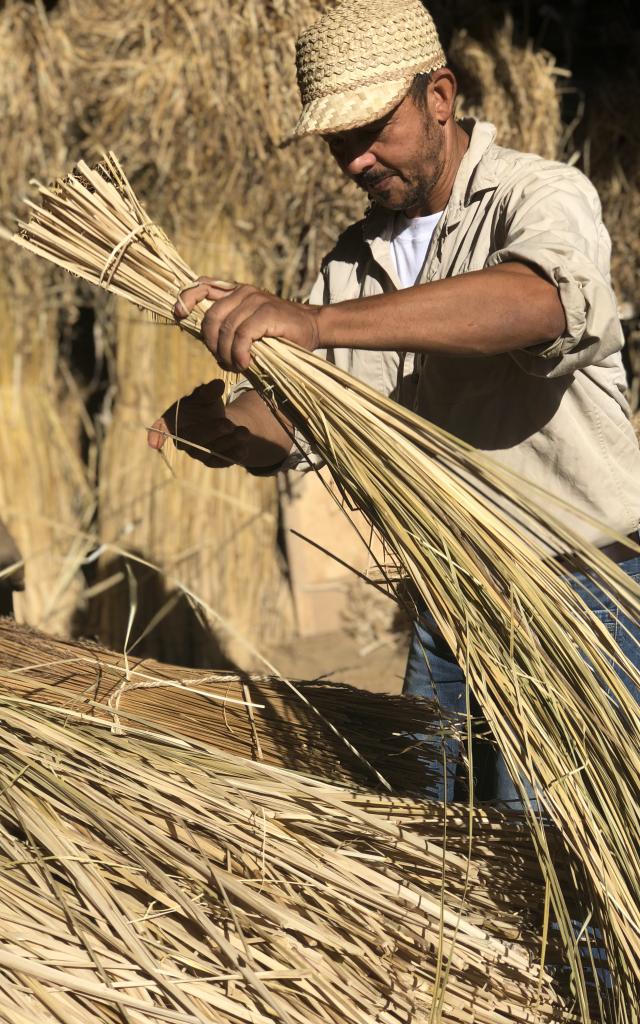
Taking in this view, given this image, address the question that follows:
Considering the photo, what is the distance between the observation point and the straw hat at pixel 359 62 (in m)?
1.65

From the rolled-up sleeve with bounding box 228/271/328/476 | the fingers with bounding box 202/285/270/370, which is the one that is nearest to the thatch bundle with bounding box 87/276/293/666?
the rolled-up sleeve with bounding box 228/271/328/476

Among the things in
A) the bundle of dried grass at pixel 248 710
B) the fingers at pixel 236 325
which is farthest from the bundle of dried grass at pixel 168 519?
the fingers at pixel 236 325

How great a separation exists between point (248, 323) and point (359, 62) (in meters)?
0.50

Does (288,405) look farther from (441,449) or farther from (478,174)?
(478,174)

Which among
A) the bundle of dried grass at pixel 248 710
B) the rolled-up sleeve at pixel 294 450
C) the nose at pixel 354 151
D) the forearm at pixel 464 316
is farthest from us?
the rolled-up sleeve at pixel 294 450

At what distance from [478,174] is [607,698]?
88 centimetres

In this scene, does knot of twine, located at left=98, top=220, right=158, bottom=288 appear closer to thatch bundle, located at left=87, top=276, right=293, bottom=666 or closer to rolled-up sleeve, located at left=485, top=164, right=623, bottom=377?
rolled-up sleeve, located at left=485, top=164, right=623, bottom=377

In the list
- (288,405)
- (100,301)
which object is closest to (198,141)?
(100,301)

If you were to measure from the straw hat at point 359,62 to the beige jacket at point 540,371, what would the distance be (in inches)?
8.1

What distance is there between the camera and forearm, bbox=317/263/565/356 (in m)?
1.42

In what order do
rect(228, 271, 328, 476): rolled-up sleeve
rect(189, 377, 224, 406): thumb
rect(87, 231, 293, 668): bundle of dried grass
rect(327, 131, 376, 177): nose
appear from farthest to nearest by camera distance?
rect(87, 231, 293, 668): bundle of dried grass → rect(228, 271, 328, 476): rolled-up sleeve → rect(189, 377, 224, 406): thumb → rect(327, 131, 376, 177): nose

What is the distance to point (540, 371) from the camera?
1.53 m

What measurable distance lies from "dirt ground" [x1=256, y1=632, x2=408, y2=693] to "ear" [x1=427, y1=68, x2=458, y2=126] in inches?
102

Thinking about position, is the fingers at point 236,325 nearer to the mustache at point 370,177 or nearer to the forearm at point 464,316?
the forearm at point 464,316
